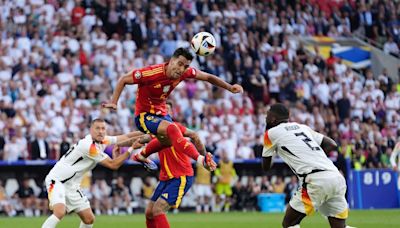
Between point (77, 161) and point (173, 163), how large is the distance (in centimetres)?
143

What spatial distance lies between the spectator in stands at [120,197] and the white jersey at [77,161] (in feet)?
40.2

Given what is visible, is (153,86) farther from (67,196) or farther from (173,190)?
(67,196)

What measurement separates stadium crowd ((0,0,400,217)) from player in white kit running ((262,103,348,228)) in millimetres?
13644

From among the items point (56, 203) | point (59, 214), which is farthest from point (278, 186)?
point (59, 214)

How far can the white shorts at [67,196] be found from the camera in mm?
14258

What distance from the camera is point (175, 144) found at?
1398 centimetres

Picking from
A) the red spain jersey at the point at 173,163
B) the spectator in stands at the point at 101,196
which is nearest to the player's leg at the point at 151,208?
the red spain jersey at the point at 173,163

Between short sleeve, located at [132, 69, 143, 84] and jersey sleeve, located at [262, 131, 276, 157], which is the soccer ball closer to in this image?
short sleeve, located at [132, 69, 143, 84]

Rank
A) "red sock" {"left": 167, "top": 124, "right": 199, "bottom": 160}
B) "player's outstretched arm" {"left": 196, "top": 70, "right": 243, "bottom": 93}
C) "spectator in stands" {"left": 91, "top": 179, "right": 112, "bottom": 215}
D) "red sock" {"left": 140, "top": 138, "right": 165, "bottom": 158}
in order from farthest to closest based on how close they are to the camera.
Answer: "spectator in stands" {"left": 91, "top": 179, "right": 112, "bottom": 215} → "player's outstretched arm" {"left": 196, "top": 70, "right": 243, "bottom": 93} → "red sock" {"left": 140, "top": 138, "right": 165, "bottom": 158} → "red sock" {"left": 167, "top": 124, "right": 199, "bottom": 160}

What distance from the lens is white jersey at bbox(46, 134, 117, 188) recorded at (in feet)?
47.2

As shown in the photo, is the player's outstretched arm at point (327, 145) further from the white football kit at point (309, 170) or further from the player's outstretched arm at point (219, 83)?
the player's outstretched arm at point (219, 83)

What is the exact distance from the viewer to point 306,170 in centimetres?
1247

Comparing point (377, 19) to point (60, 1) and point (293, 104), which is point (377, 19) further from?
point (60, 1)

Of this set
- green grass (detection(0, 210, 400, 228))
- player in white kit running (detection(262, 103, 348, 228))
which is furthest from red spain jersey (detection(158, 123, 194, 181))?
green grass (detection(0, 210, 400, 228))
